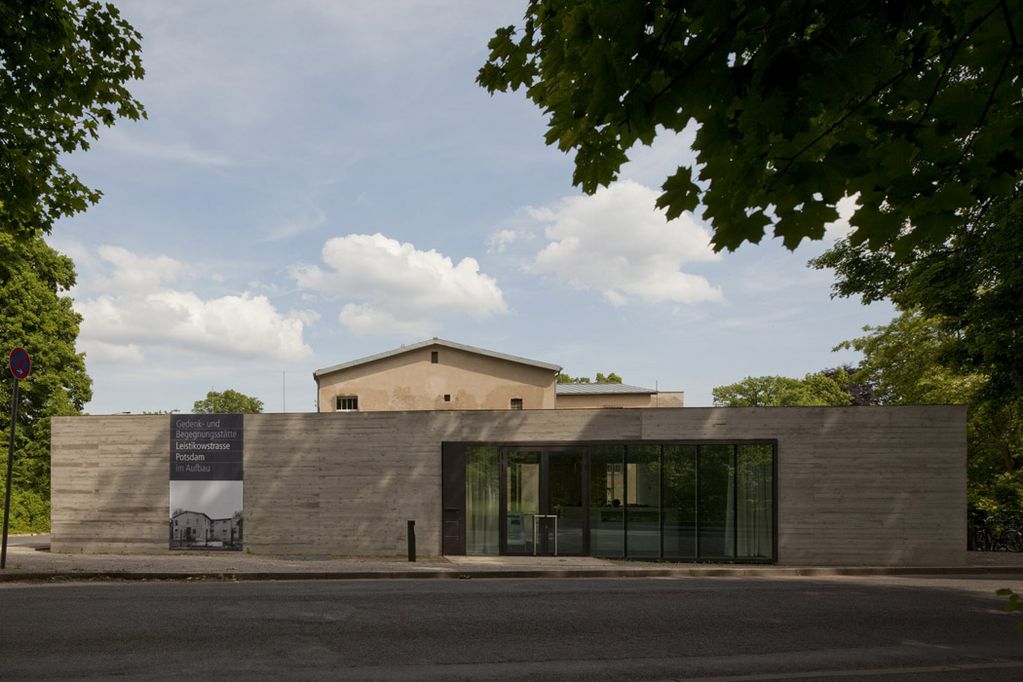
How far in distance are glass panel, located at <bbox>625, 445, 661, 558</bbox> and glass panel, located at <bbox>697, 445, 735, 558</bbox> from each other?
3.10 feet

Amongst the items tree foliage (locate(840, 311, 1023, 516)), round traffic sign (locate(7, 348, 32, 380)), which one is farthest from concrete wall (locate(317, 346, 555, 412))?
round traffic sign (locate(7, 348, 32, 380))

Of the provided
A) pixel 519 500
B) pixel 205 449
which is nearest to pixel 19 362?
pixel 205 449

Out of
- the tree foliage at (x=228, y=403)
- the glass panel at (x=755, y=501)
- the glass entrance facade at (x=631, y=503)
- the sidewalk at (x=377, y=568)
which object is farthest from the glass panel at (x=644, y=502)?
the tree foliage at (x=228, y=403)

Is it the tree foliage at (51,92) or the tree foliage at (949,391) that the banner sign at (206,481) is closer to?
the tree foliage at (51,92)

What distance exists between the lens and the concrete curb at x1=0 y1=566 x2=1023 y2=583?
45.1 feet

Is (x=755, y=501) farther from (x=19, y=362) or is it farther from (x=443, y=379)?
(x=443, y=379)

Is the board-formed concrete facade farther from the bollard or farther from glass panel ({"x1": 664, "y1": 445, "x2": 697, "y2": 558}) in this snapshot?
the bollard

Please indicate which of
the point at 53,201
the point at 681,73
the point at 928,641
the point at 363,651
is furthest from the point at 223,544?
the point at 681,73

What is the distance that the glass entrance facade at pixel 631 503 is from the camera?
17766 millimetres

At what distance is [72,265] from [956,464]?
108ft

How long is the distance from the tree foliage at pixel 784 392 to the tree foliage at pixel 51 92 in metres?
47.8

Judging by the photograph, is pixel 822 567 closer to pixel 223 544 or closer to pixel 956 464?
pixel 956 464

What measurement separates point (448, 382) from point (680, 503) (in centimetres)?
1450

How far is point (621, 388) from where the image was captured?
39281 mm
